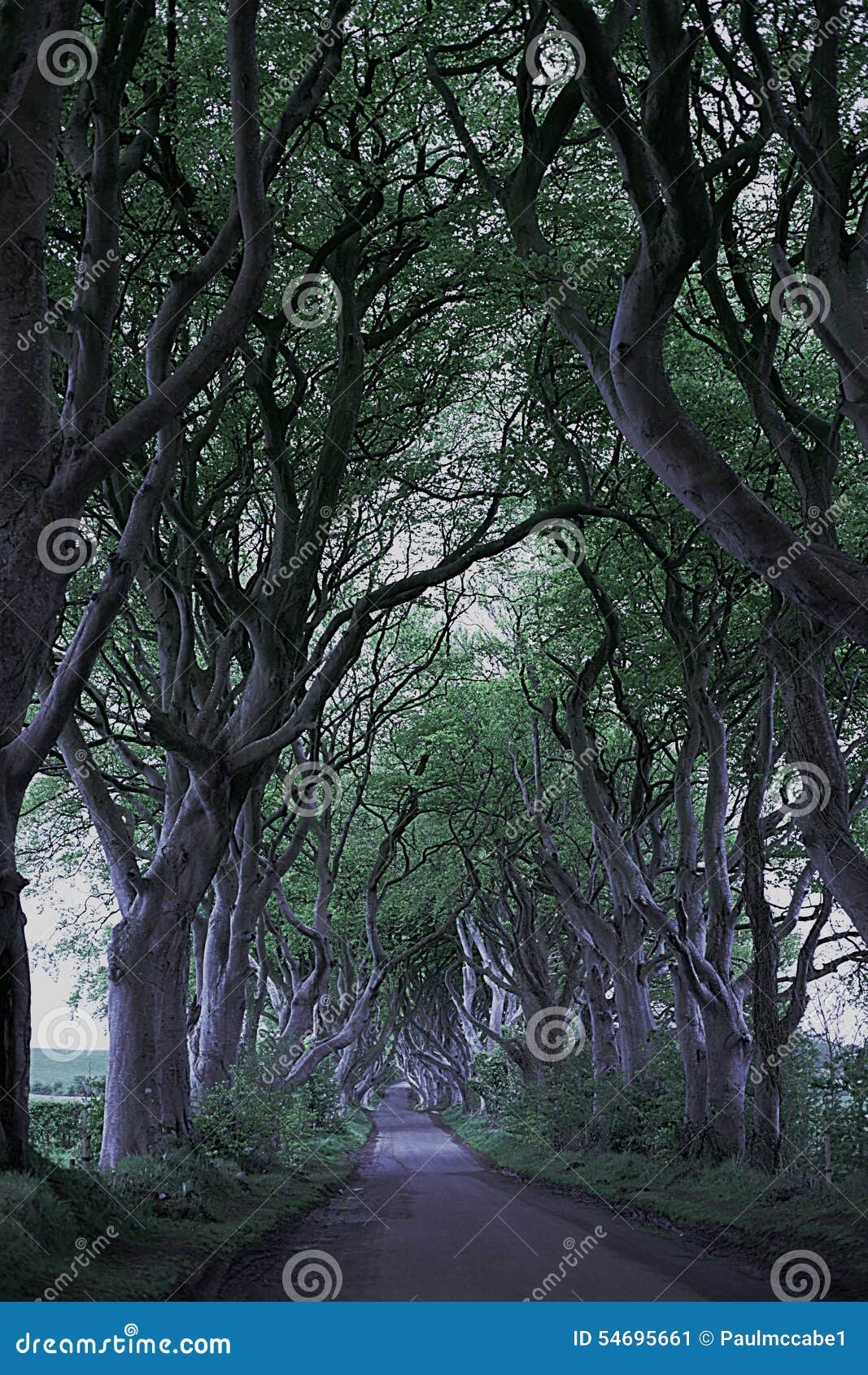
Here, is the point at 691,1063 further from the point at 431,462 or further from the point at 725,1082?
the point at 431,462

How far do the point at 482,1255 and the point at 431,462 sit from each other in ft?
33.4

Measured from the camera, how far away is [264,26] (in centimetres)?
968

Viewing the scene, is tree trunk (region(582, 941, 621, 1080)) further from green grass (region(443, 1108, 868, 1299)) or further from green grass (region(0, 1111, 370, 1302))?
green grass (region(0, 1111, 370, 1302))

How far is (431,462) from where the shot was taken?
52.2 ft

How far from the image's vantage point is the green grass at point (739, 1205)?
927cm

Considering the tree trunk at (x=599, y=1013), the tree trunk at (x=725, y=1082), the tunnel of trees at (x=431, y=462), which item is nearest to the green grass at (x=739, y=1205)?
the tunnel of trees at (x=431, y=462)

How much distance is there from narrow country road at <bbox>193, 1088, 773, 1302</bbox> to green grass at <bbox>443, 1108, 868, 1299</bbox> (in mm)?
414

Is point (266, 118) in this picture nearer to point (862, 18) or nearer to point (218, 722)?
point (862, 18)

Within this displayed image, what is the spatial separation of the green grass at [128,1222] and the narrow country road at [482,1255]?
38 cm

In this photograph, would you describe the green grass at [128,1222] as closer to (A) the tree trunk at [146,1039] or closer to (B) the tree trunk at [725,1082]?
(A) the tree trunk at [146,1039]

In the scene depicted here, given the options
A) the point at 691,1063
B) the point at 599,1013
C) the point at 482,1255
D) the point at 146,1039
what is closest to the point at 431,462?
the point at 146,1039

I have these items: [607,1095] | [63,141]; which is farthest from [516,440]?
[607,1095]

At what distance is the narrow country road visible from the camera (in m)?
8.23
